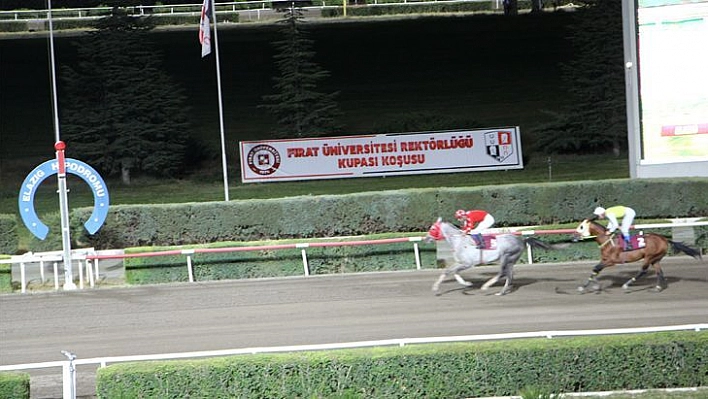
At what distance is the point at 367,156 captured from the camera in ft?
89.5

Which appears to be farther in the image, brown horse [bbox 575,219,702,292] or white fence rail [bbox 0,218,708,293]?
white fence rail [bbox 0,218,708,293]

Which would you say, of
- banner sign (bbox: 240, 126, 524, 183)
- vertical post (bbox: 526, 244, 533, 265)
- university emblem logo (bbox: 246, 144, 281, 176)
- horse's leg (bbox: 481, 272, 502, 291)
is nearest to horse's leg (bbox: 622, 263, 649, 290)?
horse's leg (bbox: 481, 272, 502, 291)

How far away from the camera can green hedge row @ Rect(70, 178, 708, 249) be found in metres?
19.8

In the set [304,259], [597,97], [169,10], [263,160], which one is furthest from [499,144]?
[169,10]

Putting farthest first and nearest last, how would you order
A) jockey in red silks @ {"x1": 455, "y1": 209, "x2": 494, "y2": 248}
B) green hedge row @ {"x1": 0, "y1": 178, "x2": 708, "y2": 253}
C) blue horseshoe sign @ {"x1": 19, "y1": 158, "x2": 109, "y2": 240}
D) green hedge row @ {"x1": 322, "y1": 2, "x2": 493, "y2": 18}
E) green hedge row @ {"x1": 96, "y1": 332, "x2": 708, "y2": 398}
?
green hedge row @ {"x1": 322, "y1": 2, "x2": 493, "y2": 18}, green hedge row @ {"x1": 0, "y1": 178, "x2": 708, "y2": 253}, blue horseshoe sign @ {"x1": 19, "y1": 158, "x2": 109, "y2": 240}, jockey in red silks @ {"x1": 455, "y1": 209, "x2": 494, "y2": 248}, green hedge row @ {"x1": 96, "y1": 332, "x2": 708, "y2": 398}

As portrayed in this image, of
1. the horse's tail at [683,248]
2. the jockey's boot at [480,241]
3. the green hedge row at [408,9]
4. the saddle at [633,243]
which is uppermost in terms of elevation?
the green hedge row at [408,9]

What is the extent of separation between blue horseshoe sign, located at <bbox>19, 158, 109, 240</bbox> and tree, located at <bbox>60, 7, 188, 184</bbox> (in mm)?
10878

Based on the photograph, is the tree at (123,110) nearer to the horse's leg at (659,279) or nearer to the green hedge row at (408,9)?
the horse's leg at (659,279)

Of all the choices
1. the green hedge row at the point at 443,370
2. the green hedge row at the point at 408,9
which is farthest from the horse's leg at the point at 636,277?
the green hedge row at the point at 408,9

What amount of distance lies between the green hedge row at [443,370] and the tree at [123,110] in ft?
65.3

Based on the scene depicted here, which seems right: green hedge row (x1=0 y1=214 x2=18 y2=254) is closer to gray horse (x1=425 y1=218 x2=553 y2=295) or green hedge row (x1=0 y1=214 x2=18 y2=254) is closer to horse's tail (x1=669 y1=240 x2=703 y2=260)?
gray horse (x1=425 y1=218 x2=553 y2=295)

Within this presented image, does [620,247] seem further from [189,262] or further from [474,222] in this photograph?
[189,262]

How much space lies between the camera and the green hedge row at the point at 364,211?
780 inches

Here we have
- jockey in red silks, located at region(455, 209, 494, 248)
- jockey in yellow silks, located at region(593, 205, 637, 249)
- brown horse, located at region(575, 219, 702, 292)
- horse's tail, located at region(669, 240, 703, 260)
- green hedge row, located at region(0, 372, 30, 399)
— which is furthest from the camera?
jockey in red silks, located at region(455, 209, 494, 248)
